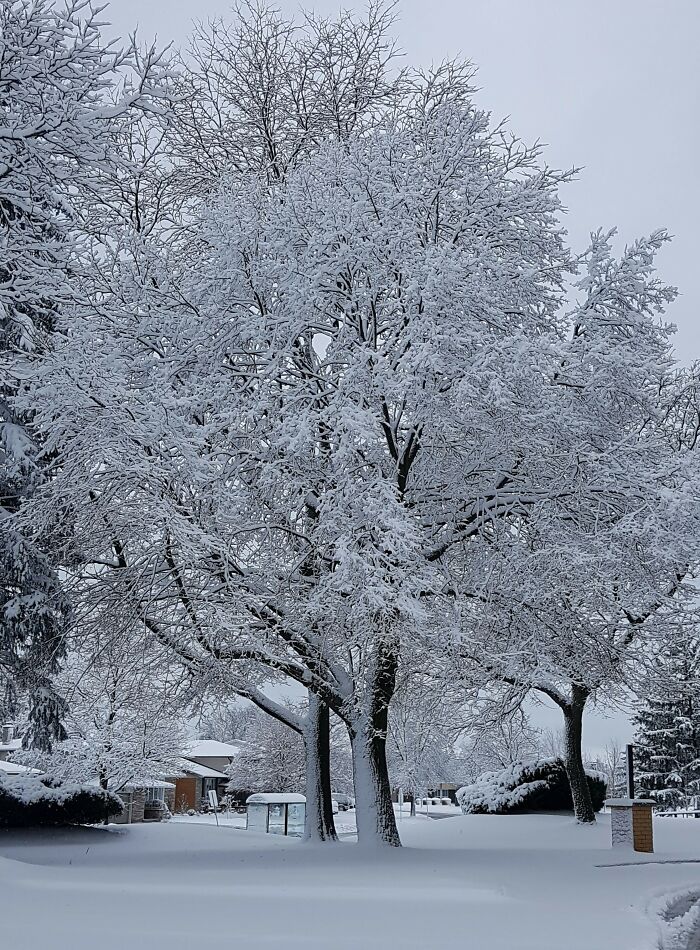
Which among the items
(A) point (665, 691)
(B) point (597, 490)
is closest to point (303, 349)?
(B) point (597, 490)

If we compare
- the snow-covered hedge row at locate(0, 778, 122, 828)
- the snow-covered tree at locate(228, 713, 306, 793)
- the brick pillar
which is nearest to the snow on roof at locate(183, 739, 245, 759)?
the snow-covered tree at locate(228, 713, 306, 793)

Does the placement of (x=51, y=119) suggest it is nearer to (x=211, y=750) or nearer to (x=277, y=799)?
(x=277, y=799)

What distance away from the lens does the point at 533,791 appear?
25.3 metres

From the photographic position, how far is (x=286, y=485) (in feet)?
44.2

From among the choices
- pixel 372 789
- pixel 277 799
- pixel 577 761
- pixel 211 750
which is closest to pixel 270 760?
pixel 277 799

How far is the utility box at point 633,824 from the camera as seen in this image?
1652 cm

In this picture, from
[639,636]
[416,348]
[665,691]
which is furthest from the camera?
[665,691]

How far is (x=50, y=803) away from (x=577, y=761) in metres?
11.4

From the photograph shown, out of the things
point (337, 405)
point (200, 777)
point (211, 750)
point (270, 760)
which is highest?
point (337, 405)

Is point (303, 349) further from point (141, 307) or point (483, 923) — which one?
point (483, 923)

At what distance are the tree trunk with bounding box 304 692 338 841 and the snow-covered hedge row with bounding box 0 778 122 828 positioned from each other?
17.4 ft

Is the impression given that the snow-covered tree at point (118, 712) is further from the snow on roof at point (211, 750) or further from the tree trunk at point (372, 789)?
the snow on roof at point (211, 750)

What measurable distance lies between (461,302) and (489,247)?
1754mm

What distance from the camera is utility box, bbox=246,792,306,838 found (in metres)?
24.9
